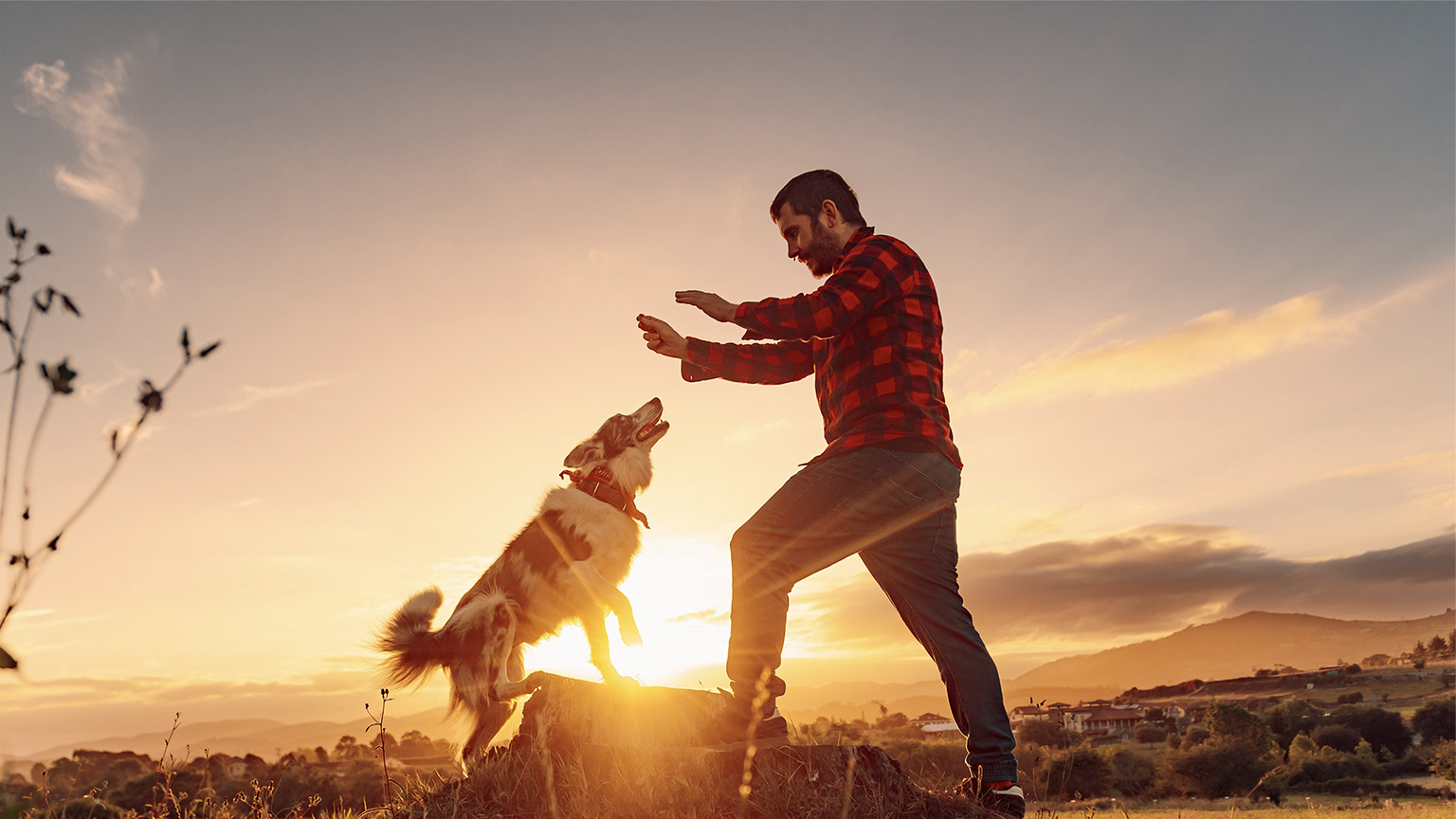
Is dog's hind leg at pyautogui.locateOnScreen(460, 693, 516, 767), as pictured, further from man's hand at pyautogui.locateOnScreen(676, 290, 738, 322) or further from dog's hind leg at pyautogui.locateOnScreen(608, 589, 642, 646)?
man's hand at pyautogui.locateOnScreen(676, 290, 738, 322)

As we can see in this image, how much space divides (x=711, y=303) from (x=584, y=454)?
270 centimetres

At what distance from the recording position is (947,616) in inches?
153

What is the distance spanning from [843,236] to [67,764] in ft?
20.5

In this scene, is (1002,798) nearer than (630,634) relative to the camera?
Yes

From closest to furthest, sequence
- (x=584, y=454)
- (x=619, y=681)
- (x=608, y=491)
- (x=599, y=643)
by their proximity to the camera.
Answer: (x=619, y=681) → (x=599, y=643) → (x=608, y=491) → (x=584, y=454)

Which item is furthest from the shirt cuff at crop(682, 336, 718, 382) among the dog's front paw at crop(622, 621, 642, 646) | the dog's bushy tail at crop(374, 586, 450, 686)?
the dog's bushy tail at crop(374, 586, 450, 686)

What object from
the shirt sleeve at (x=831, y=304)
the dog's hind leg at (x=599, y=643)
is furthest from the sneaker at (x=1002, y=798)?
the dog's hind leg at (x=599, y=643)

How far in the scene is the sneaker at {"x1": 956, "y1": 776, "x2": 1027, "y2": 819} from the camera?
3.80m

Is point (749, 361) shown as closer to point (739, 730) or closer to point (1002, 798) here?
point (739, 730)

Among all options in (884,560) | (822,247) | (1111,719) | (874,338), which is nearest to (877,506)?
(884,560)

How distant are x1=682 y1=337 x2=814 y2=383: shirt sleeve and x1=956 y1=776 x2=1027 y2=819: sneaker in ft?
7.73

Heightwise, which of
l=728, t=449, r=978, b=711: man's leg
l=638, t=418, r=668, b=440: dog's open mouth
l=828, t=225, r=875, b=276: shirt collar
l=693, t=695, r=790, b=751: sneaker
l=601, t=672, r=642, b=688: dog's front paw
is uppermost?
l=828, t=225, r=875, b=276: shirt collar

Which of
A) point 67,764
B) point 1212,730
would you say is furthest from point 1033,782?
point 1212,730

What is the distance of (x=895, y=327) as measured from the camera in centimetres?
401
